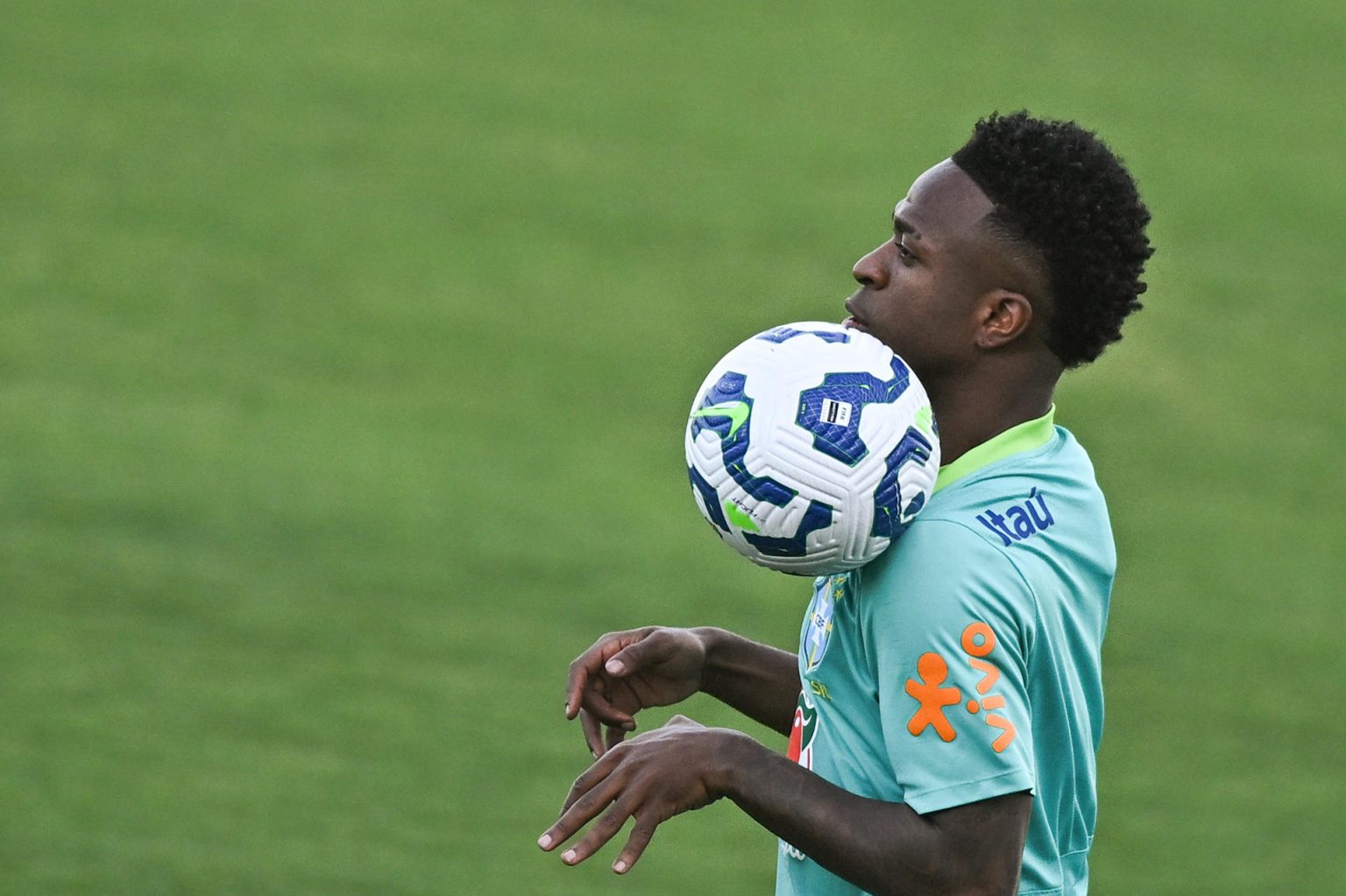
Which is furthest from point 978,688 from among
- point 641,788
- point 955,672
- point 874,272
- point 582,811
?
point 874,272

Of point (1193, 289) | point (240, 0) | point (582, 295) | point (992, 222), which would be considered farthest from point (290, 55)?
point (992, 222)

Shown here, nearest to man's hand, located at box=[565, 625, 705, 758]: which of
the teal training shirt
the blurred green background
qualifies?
the teal training shirt

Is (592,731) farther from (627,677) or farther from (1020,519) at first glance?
(1020,519)

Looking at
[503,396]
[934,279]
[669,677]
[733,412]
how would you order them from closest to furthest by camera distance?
1. [733,412]
2. [934,279]
3. [669,677]
4. [503,396]

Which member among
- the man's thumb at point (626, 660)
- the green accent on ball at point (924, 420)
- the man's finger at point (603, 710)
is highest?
the green accent on ball at point (924, 420)

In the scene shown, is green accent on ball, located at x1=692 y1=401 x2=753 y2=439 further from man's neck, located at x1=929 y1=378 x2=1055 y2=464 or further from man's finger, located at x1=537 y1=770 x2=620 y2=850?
man's finger, located at x1=537 y1=770 x2=620 y2=850

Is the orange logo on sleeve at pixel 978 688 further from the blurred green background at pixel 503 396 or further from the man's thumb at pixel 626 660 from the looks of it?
the blurred green background at pixel 503 396

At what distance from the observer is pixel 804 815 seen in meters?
3.19

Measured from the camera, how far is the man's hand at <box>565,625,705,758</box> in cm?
377

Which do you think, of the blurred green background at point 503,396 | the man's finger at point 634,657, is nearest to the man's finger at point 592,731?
the man's finger at point 634,657

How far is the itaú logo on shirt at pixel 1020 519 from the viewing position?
3260mm

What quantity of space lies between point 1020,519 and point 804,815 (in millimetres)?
616

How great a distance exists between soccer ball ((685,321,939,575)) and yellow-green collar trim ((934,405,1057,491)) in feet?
0.42

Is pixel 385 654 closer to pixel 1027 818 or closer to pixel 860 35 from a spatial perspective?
pixel 1027 818
